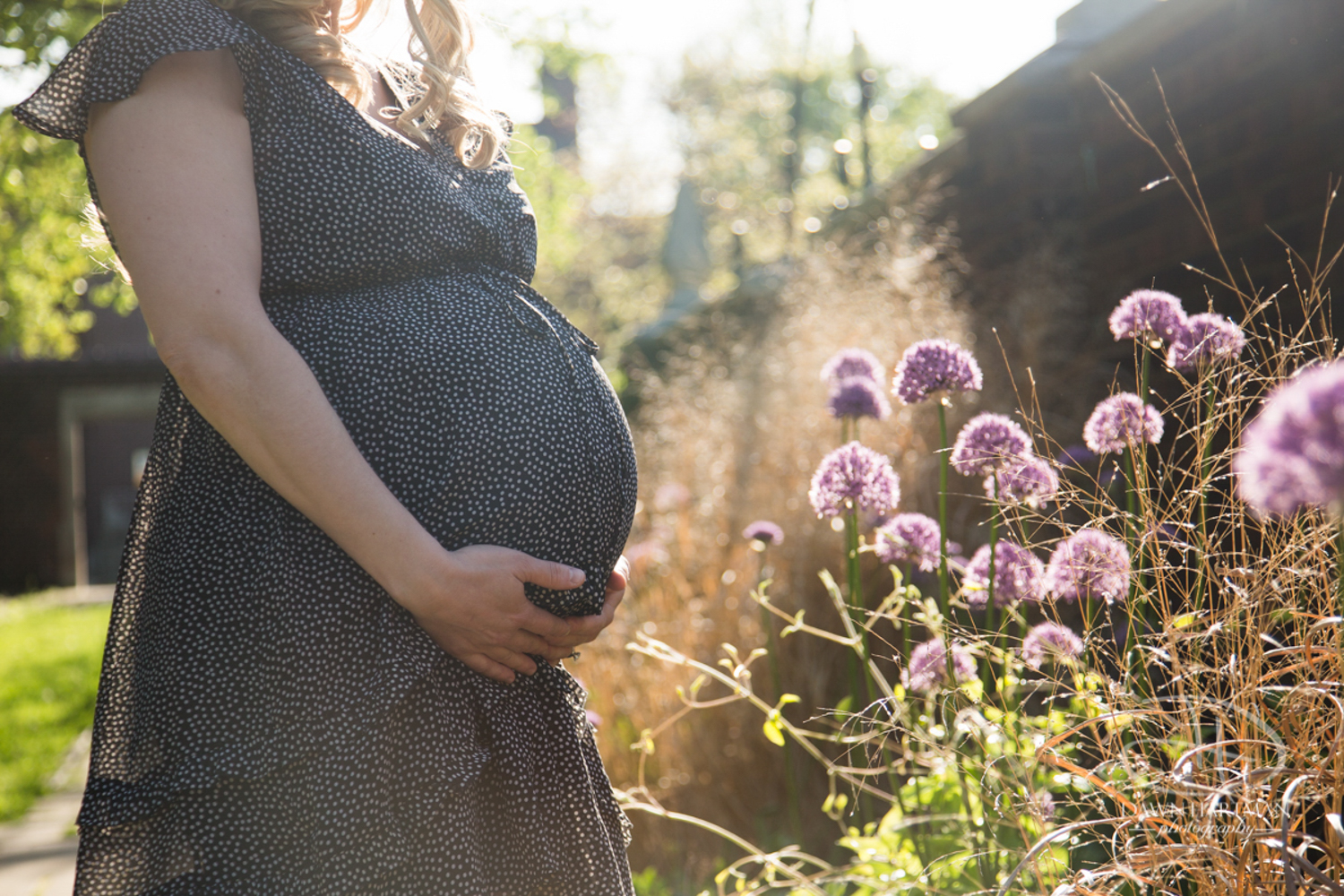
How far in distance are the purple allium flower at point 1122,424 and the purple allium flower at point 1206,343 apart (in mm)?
92

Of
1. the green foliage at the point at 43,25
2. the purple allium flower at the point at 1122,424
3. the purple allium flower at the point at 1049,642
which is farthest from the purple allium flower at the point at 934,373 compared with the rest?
the green foliage at the point at 43,25

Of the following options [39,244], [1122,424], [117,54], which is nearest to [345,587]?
[117,54]

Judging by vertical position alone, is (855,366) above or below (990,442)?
below

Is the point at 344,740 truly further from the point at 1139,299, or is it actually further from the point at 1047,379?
the point at 1047,379

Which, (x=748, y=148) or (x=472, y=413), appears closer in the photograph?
(x=472, y=413)

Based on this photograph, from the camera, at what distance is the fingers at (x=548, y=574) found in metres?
1.20

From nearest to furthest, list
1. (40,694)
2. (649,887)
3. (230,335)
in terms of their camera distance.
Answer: (230,335) → (649,887) → (40,694)

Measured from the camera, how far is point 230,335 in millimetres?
1080

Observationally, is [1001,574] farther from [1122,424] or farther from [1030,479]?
[1122,424]

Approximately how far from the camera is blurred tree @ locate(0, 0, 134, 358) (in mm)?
6180

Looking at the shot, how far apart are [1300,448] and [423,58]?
4.55 ft

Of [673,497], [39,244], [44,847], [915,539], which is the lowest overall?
[44,847]

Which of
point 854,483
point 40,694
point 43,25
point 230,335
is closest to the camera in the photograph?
point 230,335

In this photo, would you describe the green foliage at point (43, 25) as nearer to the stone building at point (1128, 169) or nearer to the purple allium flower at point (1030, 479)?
the stone building at point (1128, 169)
